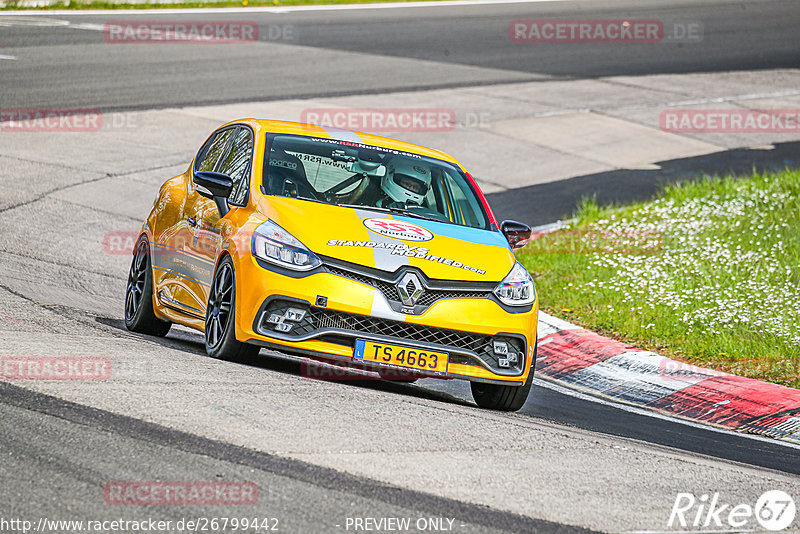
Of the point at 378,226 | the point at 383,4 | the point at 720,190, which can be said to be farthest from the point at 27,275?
the point at 383,4

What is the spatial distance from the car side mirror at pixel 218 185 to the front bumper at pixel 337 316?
75 centimetres

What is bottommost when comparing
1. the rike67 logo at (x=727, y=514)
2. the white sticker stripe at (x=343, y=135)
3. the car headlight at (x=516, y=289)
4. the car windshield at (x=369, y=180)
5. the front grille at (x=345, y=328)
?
the rike67 logo at (x=727, y=514)

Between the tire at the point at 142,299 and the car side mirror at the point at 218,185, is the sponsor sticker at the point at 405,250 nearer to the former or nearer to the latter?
the car side mirror at the point at 218,185

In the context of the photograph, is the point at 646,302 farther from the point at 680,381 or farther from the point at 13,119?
the point at 13,119

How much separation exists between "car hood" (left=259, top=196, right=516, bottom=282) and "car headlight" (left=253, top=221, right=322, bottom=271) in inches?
1.9

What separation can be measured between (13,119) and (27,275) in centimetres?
772

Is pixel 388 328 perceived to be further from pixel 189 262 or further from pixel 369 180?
pixel 189 262

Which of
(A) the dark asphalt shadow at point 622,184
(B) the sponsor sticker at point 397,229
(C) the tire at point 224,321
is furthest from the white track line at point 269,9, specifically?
(B) the sponsor sticker at point 397,229

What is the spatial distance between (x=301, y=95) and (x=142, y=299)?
38.5 feet

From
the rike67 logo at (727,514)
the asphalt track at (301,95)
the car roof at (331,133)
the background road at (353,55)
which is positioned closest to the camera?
the asphalt track at (301,95)

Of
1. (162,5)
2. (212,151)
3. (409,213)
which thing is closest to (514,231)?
(409,213)

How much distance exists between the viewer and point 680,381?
8844 millimetres

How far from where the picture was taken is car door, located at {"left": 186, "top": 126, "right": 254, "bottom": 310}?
7.68 metres

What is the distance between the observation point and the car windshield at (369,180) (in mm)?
7902
